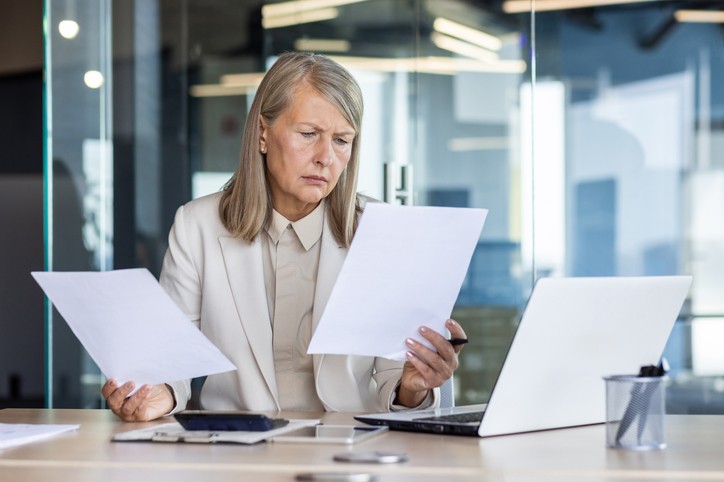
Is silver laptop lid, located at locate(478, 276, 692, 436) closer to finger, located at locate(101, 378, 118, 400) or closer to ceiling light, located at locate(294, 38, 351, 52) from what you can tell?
finger, located at locate(101, 378, 118, 400)

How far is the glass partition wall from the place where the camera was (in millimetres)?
4395

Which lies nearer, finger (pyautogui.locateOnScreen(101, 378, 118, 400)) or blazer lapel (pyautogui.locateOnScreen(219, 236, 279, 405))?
finger (pyautogui.locateOnScreen(101, 378, 118, 400))

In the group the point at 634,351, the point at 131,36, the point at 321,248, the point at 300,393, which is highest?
the point at 131,36

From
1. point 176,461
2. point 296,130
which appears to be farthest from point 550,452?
point 296,130

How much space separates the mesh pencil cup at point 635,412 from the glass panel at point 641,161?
116 inches

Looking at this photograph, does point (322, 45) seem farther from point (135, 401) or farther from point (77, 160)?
point (135, 401)

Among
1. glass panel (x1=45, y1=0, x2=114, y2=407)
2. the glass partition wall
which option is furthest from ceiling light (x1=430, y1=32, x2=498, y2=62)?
glass panel (x1=45, y1=0, x2=114, y2=407)

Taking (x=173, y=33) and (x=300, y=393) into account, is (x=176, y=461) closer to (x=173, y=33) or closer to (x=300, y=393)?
(x=300, y=393)

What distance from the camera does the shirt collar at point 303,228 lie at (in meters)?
2.34

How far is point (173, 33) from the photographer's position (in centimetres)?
464

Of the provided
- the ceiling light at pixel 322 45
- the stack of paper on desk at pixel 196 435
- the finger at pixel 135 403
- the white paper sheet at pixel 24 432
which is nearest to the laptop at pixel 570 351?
the stack of paper on desk at pixel 196 435

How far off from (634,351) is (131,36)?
131 inches

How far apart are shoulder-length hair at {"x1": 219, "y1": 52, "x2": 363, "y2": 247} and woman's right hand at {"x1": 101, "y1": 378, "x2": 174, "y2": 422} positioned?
48 centimetres

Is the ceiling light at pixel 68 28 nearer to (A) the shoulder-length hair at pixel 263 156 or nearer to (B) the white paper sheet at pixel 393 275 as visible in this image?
(A) the shoulder-length hair at pixel 263 156
